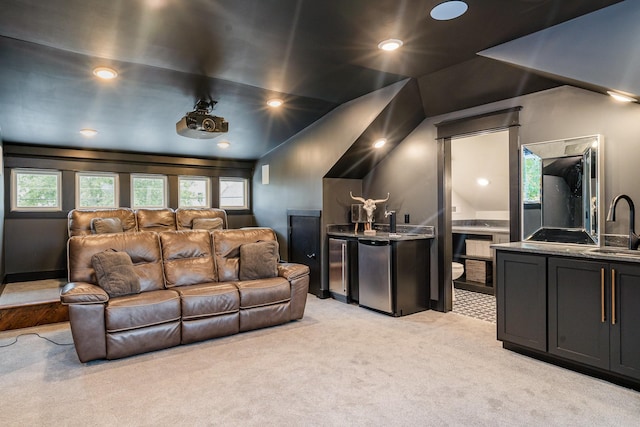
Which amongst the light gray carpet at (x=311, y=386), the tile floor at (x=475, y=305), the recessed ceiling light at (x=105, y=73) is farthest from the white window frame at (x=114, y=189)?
the tile floor at (x=475, y=305)

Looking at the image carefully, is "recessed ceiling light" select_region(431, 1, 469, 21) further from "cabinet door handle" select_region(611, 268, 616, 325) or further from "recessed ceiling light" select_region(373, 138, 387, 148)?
"recessed ceiling light" select_region(373, 138, 387, 148)

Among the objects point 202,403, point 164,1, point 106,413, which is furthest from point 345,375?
point 164,1

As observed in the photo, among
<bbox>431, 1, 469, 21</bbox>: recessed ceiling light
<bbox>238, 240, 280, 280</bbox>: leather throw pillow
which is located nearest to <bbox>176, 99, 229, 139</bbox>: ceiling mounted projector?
<bbox>238, 240, 280, 280</bbox>: leather throw pillow

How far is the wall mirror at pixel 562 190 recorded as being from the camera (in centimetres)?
306

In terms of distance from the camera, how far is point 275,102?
4387 mm

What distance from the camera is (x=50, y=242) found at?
5918 millimetres

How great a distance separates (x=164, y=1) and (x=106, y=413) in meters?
2.42

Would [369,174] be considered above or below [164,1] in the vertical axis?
below

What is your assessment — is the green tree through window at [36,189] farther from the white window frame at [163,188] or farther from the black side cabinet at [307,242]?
the black side cabinet at [307,242]

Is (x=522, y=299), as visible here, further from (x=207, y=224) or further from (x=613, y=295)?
(x=207, y=224)

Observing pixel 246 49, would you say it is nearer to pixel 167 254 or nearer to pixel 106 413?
pixel 167 254

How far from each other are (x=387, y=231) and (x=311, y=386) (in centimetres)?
286

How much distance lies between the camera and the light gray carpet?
7.14 ft

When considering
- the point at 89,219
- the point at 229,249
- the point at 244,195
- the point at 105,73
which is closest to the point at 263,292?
the point at 229,249
